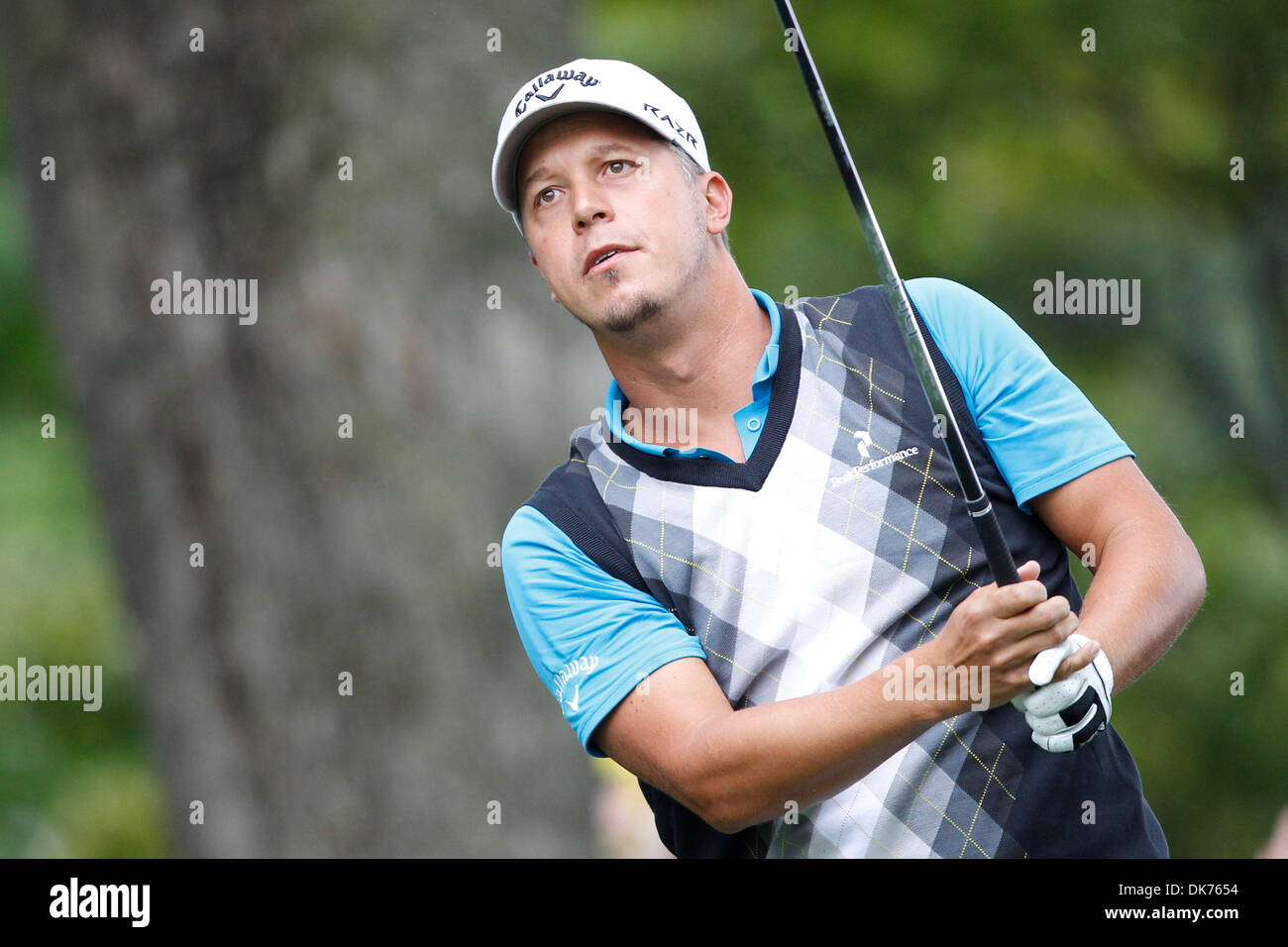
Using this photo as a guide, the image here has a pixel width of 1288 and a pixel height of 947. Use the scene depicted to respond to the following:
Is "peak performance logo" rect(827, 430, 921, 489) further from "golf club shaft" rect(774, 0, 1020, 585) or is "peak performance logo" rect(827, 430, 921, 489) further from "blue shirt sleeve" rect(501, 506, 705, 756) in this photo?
"blue shirt sleeve" rect(501, 506, 705, 756)

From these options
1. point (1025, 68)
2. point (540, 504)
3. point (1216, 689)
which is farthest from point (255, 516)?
point (1216, 689)

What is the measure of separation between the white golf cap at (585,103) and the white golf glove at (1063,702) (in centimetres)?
146

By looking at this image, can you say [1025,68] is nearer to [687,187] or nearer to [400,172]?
[400,172]

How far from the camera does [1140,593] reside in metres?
2.76

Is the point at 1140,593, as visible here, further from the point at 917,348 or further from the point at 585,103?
the point at 585,103

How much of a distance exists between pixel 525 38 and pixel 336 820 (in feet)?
7.96

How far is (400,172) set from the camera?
4.34 metres

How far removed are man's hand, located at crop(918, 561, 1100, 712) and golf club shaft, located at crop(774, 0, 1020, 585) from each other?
7cm

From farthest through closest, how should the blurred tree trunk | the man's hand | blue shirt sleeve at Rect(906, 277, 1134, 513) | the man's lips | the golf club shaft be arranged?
the blurred tree trunk → the man's lips → blue shirt sleeve at Rect(906, 277, 1134, 513) → the golf club shaft → the man's hand

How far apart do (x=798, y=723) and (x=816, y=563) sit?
0.36 metres

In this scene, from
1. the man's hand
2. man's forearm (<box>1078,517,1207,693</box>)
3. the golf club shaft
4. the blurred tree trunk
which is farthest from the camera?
the blurred tree trunk

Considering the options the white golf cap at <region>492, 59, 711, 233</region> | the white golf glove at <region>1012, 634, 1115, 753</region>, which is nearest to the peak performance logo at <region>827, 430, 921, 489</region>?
the white golf glove at <region>1012, 634, 1115, 753</region>

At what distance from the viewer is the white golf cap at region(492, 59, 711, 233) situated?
3170 millimetres

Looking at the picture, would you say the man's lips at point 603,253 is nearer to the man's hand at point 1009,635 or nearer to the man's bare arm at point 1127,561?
the man's bare arm at point 1127,561
